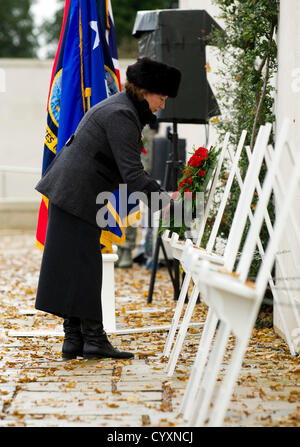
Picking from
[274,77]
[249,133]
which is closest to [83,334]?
[249,133]

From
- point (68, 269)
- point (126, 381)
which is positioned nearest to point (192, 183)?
point (68, 269)

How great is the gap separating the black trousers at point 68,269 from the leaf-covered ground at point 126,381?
36 centimetres

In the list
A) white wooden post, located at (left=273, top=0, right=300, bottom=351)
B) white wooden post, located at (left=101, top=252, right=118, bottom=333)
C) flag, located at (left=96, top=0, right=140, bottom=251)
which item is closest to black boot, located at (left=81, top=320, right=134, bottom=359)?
white wooden post, located at (left=101, top=252, right=118, bottom=333)

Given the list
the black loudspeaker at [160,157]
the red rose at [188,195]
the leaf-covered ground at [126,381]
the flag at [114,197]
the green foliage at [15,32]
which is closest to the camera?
the leaf-covered ground at [126,381]

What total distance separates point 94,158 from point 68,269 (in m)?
0.69

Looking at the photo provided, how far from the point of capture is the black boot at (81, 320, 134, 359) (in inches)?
182

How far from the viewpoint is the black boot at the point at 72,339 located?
4.72 metres

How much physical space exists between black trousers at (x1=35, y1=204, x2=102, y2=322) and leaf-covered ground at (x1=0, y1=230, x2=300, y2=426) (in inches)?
14.2

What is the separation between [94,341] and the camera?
4648 mm

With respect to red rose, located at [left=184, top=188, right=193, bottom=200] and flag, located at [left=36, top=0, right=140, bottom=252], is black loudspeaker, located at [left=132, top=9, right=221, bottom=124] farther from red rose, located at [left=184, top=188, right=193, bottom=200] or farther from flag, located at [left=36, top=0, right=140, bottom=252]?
red rose, located at [left=184, top=188, right=193, bottom=200]

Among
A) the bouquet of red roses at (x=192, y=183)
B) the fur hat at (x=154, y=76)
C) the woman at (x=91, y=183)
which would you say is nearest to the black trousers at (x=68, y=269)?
the woman at (x=91, y=183)

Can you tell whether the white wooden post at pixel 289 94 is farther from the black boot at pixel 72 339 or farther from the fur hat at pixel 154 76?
the black boot at pixel 72 339
